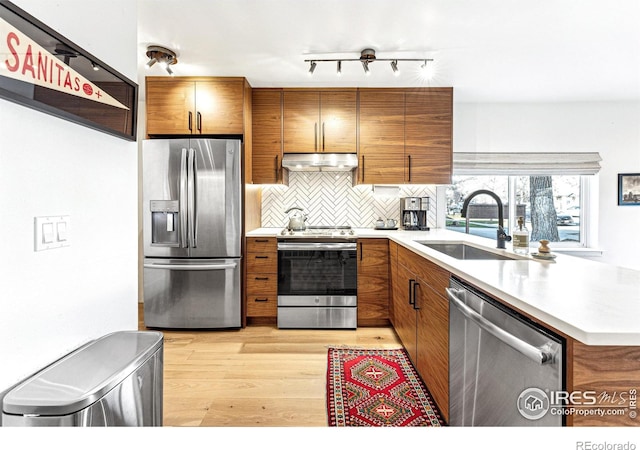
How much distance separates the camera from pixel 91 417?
82 centimetres

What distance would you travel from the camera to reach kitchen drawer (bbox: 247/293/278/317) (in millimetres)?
3174

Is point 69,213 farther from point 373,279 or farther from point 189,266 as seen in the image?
point 373,279

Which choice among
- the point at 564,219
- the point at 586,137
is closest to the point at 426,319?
the point at 564,219

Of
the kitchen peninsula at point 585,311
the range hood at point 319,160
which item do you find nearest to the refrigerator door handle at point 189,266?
the range hood at point 319,160

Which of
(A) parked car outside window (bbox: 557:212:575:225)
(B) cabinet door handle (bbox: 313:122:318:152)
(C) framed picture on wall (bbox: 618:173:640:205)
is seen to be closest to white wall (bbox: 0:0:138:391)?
(B) cabinet door handle (bbox: 313:122:318:152)

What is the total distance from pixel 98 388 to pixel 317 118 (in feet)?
9.98

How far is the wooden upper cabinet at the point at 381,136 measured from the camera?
3.43 metres

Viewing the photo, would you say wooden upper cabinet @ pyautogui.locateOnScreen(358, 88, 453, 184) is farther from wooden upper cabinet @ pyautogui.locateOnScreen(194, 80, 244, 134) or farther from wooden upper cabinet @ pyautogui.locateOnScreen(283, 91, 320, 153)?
wooden upper cabinet @ pyautogui.locateOnScreen(194, 80, 244, 134)

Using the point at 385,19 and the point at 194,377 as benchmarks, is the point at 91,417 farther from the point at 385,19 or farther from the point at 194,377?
the point at 385,19

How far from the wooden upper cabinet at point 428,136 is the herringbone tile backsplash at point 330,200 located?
36 cm

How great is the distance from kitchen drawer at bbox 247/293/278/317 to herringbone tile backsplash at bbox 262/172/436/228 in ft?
3.25

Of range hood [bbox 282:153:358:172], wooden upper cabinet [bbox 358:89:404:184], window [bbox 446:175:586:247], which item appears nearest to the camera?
range hood [bbox 282:153:358:172]

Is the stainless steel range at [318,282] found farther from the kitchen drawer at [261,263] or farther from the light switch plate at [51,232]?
the light switch plate at [51,232]

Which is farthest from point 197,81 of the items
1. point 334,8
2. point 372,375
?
point 372,375
